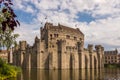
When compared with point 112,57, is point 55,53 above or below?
above

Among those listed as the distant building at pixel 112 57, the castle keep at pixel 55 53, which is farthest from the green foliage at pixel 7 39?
the distant building at pixel 112 57

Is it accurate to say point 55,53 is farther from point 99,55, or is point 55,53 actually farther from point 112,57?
point 112,57

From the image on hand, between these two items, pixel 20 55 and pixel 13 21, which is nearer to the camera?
pixel 13 21

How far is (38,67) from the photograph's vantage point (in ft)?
322

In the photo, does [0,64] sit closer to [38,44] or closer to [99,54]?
[38,44]

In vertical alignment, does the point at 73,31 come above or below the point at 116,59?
above

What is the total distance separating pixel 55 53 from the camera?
3875 inches

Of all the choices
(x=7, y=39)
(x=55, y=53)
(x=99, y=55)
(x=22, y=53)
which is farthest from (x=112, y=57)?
(x=7, y=39)

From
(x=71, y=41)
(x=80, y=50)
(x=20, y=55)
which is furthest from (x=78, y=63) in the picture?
(x=20, y=55)

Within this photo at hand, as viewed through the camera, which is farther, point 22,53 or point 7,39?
point 22,53

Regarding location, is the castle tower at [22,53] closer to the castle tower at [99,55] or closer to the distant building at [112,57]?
the castle tower at [99,55]

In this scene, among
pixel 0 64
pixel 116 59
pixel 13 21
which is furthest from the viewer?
pixel 116 59

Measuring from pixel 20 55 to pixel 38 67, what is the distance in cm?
1261

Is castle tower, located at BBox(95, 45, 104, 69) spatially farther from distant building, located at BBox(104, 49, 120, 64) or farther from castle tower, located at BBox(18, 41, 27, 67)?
distant building, located at BBox(104, 49, 120, 64)
